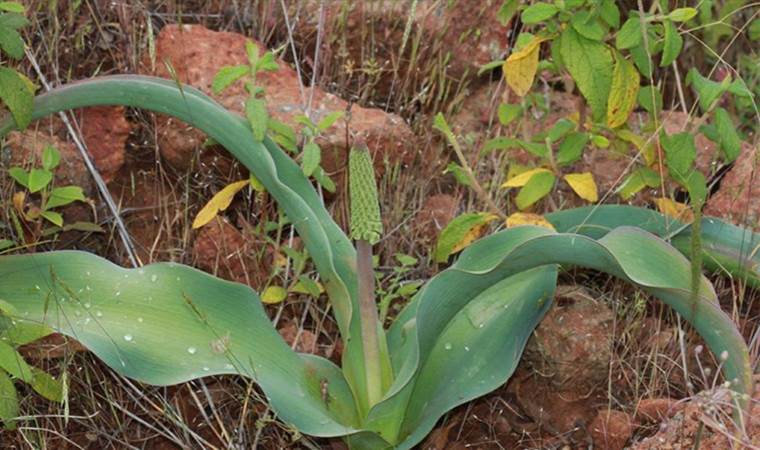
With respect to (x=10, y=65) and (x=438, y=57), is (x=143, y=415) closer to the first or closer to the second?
(x=10, y=65)

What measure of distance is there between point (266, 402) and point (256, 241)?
0.46 m

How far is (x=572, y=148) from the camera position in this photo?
2.75m

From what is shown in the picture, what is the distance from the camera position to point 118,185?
290 cm

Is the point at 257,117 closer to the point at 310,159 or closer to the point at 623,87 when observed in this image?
the point at 310,159

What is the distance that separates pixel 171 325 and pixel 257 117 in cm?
49

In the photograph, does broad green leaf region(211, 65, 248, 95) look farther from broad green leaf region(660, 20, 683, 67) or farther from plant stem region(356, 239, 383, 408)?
broad green leaf region(660, 20, 683, 67)

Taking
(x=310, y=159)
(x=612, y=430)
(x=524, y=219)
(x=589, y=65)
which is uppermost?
(x=589, y=65)

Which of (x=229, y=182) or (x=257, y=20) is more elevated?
(x=257, y=20)

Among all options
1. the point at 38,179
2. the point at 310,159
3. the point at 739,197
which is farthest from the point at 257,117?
the point at 739,197

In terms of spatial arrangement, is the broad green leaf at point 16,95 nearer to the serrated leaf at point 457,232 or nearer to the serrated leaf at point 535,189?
the serrated leaf at point 457,232

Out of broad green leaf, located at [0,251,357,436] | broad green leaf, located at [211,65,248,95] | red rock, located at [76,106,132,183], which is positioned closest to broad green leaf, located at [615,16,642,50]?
broad green leaf, located at [211,65,248,95]

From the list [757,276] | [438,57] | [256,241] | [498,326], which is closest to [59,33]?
[256,241]

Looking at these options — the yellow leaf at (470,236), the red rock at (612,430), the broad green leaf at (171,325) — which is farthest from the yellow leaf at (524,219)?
the broad green leaf at (171,325)

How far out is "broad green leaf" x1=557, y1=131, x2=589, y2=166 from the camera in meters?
2.74
